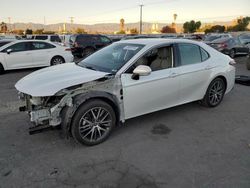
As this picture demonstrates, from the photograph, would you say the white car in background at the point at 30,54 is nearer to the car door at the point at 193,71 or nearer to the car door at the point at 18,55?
the car door at the point at 18,55

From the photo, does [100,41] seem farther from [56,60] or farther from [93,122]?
[93,122]

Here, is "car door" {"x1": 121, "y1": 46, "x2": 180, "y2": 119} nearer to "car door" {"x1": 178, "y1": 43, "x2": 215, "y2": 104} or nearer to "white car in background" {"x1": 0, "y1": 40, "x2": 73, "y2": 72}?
"car door" {"x1": 178, "y1": 43, "x2": 215, "y2": 104}

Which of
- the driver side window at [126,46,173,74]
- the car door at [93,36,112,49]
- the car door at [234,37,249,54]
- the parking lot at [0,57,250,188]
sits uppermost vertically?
the car door at [93,36,112,49]

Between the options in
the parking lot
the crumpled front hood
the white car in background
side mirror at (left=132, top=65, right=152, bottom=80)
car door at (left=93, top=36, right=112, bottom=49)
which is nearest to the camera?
the parking lot

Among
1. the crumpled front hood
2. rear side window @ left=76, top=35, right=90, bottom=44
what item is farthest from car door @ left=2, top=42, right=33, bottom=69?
the crumpled front hood

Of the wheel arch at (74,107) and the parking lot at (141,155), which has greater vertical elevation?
the wheel arch at (74,107)

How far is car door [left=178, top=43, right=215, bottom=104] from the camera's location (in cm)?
474

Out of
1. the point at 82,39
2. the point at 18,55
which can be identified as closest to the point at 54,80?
the point at 18,55

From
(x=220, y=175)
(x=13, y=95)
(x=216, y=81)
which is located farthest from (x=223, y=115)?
(x=13, y=95)

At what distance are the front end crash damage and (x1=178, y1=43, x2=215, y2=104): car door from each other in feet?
5.35

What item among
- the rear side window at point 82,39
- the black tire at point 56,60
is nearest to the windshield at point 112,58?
the black tire at point 56,60

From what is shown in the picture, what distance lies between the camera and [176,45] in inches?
186

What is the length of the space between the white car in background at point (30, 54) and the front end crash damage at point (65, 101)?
791 centimetres

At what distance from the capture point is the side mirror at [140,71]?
153 inches
